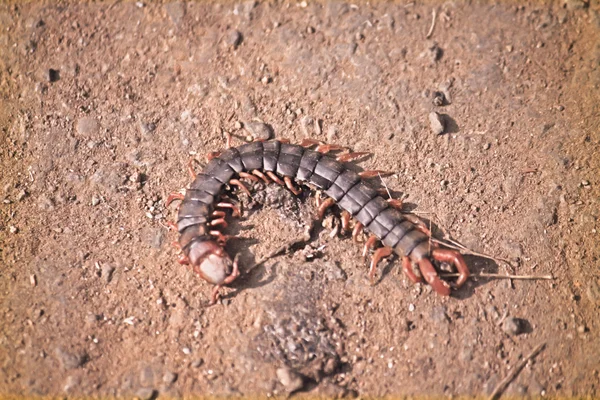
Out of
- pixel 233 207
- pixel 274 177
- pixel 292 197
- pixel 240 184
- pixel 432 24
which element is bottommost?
pixel 233 207

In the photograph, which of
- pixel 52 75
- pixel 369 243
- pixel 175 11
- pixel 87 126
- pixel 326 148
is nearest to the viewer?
pixel 369 243

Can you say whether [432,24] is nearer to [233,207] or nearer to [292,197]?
[292,197]

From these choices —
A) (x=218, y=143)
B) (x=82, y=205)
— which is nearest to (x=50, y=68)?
(x=82, y=205)

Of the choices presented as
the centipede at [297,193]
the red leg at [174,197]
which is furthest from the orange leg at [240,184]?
the red leg at [174,197]

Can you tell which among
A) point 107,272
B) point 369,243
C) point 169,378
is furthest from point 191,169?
point 169,378

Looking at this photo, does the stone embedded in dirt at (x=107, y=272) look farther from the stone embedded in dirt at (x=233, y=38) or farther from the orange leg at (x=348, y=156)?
the stone embedded in dirt at (x=233, y=38)

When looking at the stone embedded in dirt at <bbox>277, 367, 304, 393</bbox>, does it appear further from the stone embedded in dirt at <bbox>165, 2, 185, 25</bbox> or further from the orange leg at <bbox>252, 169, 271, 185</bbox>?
the stone embedded in dirt at <bbox>165, 2, 185, 25</bbox>

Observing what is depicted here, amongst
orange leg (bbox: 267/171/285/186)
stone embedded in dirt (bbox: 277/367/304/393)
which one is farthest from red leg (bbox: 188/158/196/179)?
stone embedded in dirt (bbox: 277/367/304/393)

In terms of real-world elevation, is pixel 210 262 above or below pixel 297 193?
below
